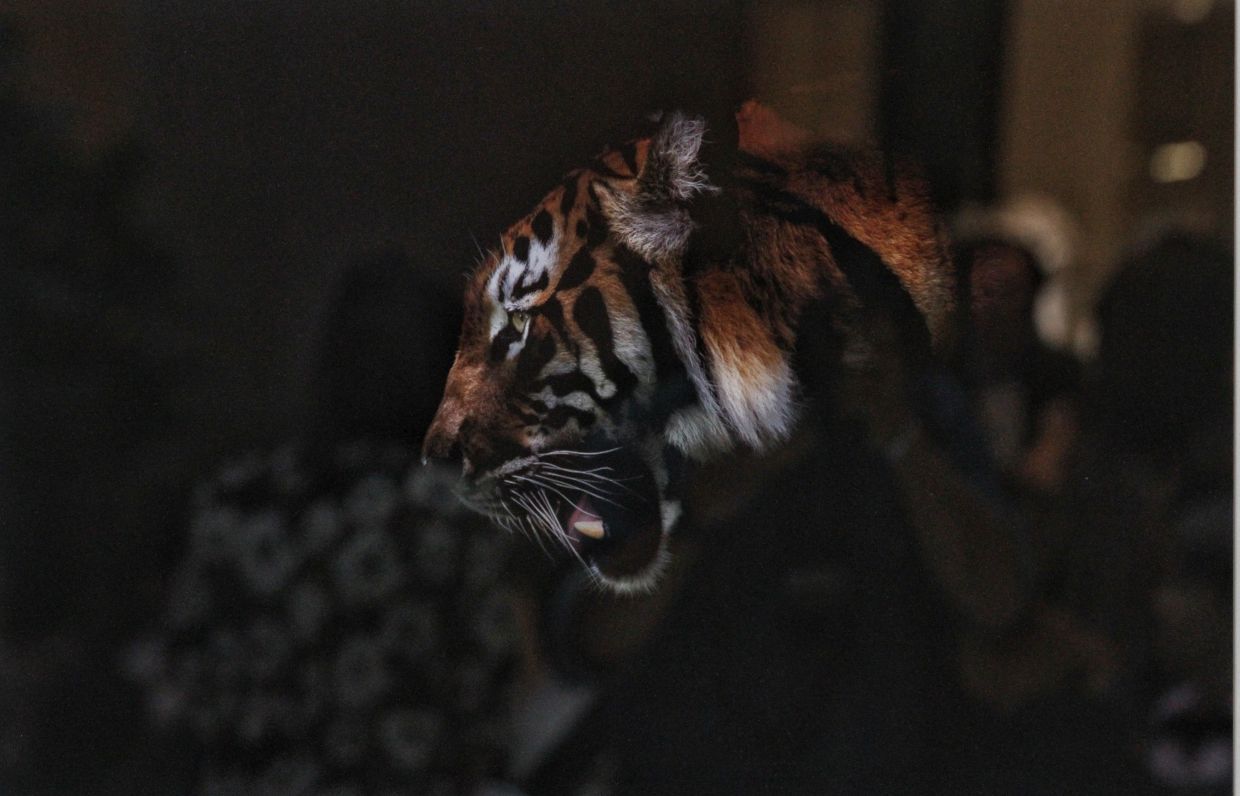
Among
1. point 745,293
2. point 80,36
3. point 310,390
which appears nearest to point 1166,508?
point 745,293

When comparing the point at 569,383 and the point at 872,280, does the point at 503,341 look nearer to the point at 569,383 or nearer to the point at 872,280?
the point at 569,383

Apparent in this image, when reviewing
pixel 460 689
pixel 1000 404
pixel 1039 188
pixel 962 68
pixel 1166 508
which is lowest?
pixel 460 689

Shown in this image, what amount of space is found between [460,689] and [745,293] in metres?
0.86

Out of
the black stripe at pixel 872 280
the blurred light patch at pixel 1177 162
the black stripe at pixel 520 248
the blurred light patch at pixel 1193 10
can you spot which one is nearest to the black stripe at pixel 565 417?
the black stripe at pixel 520 248

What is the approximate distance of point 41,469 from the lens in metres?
1.69

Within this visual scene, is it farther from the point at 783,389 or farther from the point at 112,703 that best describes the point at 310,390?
the point at 783,389

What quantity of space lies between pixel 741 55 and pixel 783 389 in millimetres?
575

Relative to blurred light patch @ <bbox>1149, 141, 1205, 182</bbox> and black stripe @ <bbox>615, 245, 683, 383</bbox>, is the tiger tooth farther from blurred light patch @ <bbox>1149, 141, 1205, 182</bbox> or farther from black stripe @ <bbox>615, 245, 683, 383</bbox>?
blurred light patch @ <bbox>1149, 141, 1205, 182</bbox>

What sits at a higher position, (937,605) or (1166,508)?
(1166,508)

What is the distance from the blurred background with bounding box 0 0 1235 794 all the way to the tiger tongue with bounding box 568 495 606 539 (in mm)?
116

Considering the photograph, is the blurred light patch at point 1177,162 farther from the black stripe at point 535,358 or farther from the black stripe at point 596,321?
the black stripe at point 535,358

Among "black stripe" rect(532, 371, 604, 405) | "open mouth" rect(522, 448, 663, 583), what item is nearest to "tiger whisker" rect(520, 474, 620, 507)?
"open mouth" rect(522, 448, 663, 583)

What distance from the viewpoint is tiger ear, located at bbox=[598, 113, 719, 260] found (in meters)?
1.63

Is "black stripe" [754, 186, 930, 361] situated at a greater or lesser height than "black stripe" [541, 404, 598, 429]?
greater
